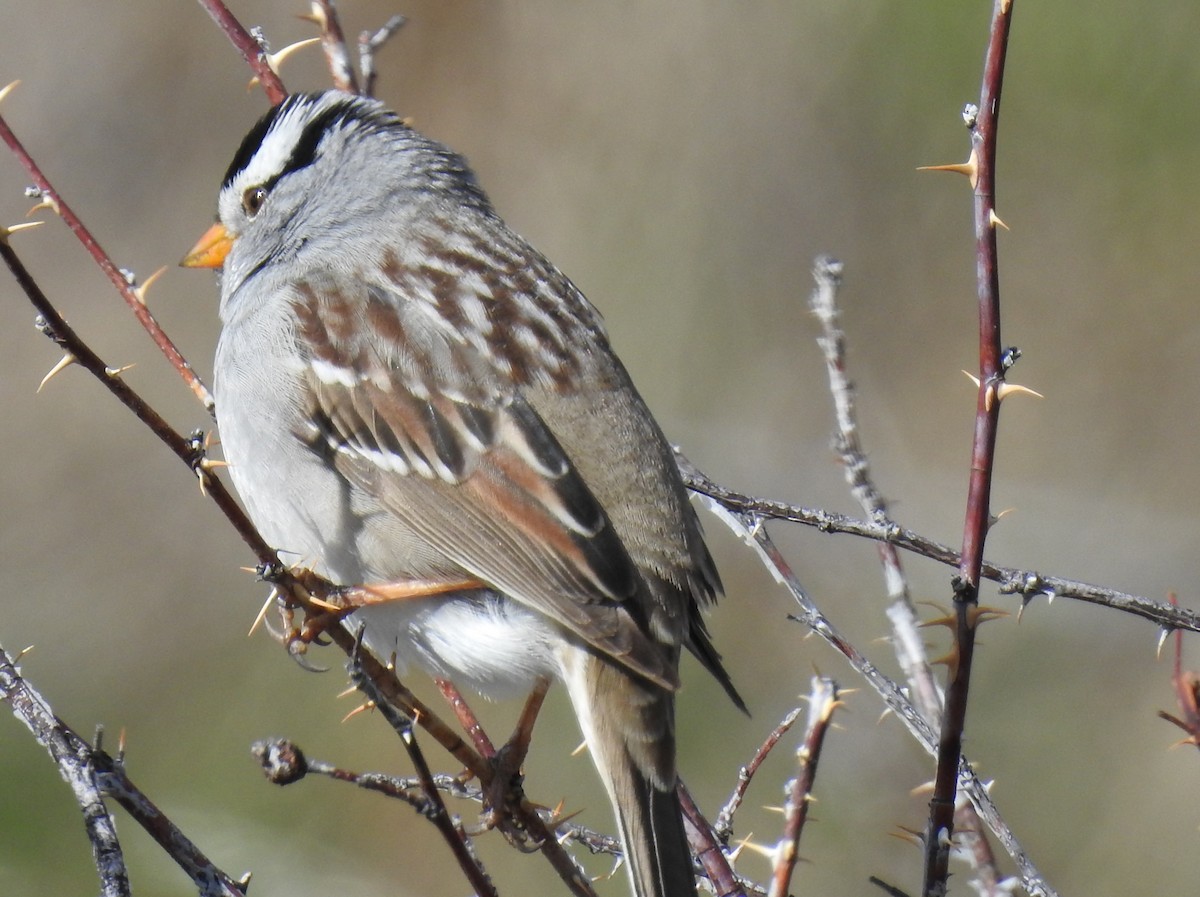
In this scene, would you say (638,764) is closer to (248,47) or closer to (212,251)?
(248,47)

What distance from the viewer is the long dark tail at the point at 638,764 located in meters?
2.46

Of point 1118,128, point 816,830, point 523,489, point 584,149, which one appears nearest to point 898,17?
point 1118,128

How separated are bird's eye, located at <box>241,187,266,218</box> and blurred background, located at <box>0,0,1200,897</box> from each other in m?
2.23

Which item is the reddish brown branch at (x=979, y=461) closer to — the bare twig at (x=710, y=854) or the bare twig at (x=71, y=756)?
the bare twig at (x=710, y=854)

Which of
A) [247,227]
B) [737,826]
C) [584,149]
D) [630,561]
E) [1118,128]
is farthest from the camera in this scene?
[584,149]

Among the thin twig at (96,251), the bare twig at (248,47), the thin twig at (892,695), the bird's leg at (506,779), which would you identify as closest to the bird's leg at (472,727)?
the bird's leg at (506,779)

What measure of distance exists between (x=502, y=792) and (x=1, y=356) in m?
4.81

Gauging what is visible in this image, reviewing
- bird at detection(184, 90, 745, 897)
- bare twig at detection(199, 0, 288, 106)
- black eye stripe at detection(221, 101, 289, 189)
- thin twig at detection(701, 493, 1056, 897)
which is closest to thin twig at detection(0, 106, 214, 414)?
bird at detection(184, 90, 745, 897)

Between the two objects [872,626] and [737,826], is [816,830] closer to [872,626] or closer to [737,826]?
Answer: [737,826]

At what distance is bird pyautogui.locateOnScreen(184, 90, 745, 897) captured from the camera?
2674 millimetres

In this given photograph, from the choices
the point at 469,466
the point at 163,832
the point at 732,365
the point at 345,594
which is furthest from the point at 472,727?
the point at 732,365

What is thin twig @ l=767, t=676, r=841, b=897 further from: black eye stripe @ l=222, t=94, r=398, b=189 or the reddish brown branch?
black eye stripe @ l=222, t=94, r=398, b=189

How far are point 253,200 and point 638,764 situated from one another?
70.1 inches

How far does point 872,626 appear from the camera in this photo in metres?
5.42
